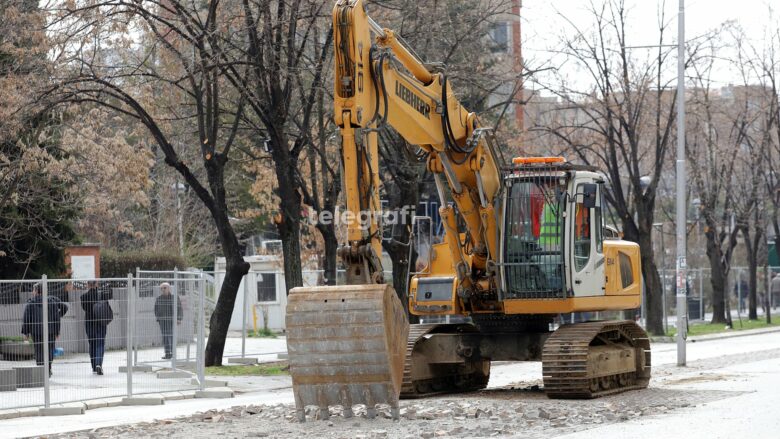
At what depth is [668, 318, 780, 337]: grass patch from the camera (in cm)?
4188

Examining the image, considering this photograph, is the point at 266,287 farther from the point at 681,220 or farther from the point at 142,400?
the point at 142,400

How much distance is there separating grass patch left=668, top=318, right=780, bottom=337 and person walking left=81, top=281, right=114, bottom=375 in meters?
24.5

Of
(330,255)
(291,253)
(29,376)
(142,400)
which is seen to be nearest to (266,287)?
(330,255)

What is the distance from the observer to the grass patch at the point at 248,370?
2531cm

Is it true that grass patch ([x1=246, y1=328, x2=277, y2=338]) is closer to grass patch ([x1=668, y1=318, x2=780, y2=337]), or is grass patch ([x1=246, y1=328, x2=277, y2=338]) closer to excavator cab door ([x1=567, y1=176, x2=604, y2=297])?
grass patch ([x1=668, y1=318, x2=780, y2=337])

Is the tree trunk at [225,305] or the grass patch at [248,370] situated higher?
the tree trunk at [225,305]

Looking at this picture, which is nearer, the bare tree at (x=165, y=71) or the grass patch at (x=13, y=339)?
the grass patch at (x=13, y=339)

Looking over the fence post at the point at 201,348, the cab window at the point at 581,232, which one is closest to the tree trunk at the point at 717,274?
the cab window at the point at 581,232

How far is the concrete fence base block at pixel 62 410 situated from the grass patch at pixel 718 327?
25515mm

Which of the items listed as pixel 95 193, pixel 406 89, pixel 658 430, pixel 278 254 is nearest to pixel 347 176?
pixel 406 89

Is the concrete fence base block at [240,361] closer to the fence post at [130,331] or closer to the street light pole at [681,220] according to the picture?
the fence post at [130,331]

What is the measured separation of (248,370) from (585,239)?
31.0 ft

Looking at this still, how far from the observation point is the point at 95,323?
18.5 m

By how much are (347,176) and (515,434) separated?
3.31m
